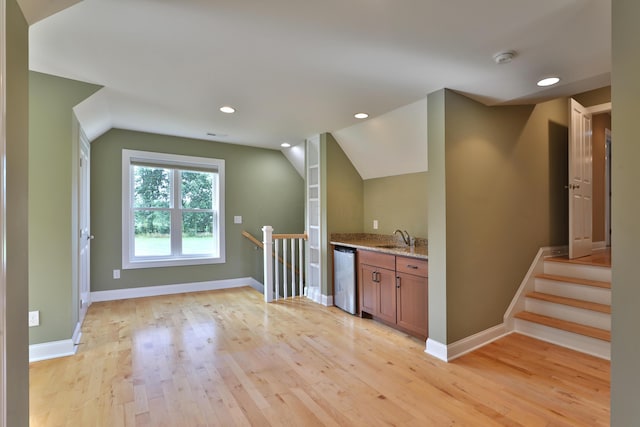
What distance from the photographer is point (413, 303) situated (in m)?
3.05

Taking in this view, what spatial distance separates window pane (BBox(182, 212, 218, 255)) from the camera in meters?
4.80

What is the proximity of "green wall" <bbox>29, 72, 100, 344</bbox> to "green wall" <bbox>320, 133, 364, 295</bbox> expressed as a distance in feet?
8.77

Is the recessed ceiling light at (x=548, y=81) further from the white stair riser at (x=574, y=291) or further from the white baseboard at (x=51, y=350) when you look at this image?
the white baseboard at (x=51, y=350)

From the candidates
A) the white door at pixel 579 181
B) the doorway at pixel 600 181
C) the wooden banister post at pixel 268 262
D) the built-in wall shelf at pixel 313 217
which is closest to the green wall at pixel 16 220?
the wooden banister post at pixel 268 262

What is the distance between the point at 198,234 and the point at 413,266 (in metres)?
3.42

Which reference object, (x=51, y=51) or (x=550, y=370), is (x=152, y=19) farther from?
(x=550, y=370)

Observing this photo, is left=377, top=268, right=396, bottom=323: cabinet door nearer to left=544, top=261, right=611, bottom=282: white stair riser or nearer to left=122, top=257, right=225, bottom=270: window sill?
left=544, top=261, right=611, bottom=282: white stair riser

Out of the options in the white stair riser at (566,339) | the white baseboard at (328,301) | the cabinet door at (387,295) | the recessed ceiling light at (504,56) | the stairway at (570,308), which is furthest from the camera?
the white baseboard at (328,301)

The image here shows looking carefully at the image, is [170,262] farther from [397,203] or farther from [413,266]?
[413,266]

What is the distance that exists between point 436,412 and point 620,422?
0.91 metres

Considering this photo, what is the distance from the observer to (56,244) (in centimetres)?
262

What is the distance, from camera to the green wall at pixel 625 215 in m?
1.21

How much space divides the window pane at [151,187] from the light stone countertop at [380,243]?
264 centimetres

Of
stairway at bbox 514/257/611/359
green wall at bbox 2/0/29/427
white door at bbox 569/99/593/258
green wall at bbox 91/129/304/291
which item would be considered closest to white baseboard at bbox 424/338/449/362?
stairway at bbox 514/257/611/359
